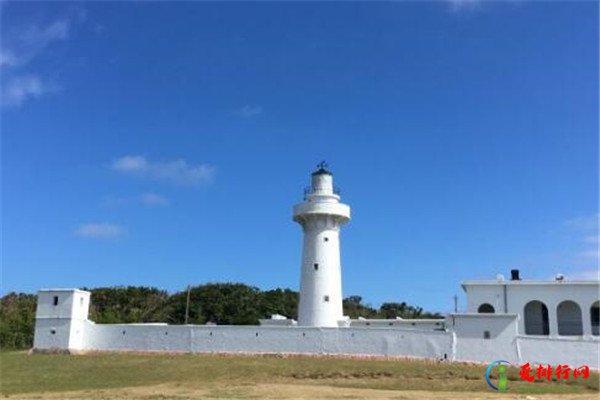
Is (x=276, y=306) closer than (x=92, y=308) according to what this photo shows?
No

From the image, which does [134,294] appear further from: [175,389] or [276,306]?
[175,389]

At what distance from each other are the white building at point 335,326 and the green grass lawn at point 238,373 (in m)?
0.99

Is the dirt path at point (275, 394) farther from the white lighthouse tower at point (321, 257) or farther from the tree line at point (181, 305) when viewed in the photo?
the tree line at point (181, 305)

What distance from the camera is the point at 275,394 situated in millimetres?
18953

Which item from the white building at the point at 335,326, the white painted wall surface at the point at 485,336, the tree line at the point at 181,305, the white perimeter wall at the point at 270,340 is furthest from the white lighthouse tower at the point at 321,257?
the tree line at the point at 181,305

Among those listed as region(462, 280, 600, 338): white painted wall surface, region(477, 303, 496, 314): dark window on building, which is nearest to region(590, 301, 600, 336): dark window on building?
region(462, 280, 600, 338): white painted wall surface

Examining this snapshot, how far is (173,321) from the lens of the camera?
50.0 m

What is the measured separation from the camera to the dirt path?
60.3 feet

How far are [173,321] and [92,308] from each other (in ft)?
20.4

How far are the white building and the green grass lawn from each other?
99 cm

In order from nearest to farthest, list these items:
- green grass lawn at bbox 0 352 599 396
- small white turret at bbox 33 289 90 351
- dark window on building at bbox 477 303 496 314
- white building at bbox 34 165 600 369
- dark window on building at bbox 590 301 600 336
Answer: green grass lawn at bbox 0 352 599 396 < white building at bbox 34 165 600 369 < dark window on building at bbox 590 301 600 336 < small white turret at bbox 33 289 90 351 < dark window on building at bbox 477 303 496 314

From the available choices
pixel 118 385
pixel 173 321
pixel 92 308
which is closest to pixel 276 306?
pixel 173 321

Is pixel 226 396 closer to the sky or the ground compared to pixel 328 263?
closer to the ground

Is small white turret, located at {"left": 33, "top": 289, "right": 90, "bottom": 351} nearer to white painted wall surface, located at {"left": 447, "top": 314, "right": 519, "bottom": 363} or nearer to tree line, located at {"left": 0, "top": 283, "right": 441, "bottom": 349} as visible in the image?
tree line, located at {"left": 0, "top": 283, "right": 441, "bottom": 349}
